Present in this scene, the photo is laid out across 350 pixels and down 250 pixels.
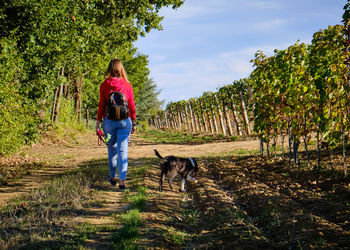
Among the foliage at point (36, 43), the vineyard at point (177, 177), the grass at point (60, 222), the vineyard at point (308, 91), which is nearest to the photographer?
the grass at point (60, 222)

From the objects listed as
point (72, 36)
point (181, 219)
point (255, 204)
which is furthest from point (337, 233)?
point (72, 36)

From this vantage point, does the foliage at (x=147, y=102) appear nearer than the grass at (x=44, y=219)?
No

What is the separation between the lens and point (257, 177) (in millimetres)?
6672

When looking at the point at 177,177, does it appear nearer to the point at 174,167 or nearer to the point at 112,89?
the point at 174,167

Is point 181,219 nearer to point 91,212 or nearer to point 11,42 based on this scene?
point 91,212

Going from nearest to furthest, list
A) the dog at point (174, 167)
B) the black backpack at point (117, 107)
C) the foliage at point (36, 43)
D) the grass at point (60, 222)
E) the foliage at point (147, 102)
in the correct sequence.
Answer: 1. the grass at point (60, 222)
2. the black backpack at point (117, 107)
3. the dog at point (174, 167)
4. the foliage at point (36, 43)
5. the foliage at point (147, 102)

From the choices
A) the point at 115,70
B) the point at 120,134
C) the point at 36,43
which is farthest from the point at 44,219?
the point at 36,43

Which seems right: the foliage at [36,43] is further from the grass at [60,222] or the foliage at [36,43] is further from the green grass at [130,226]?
the green grass at [130,226]

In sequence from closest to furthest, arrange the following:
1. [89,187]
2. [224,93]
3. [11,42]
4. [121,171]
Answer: [121,171] < [89,187] < [11,42] < [224,93]

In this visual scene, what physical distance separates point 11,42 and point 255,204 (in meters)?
8.80

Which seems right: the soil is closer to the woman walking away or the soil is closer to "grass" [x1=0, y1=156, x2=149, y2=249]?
"grass" [x1=0, y1=156, x2=149, y2=249]

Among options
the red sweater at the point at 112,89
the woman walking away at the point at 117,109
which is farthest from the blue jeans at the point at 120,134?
the red sweater at the point at 112,89

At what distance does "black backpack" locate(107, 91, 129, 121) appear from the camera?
4.92 m

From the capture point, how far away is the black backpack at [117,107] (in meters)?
4.92
